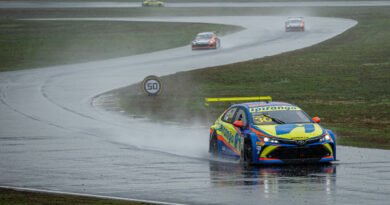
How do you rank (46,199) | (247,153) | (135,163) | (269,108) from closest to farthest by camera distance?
(46,199), (247,153), (135,163), (269,108)

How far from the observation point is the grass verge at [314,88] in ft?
101

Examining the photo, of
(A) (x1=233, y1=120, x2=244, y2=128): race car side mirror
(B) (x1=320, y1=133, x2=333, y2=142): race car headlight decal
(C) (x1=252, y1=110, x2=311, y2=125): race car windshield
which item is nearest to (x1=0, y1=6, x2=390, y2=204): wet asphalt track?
(B) (x1=320, y1=133, x2=333, y2=142): race car headlight decal

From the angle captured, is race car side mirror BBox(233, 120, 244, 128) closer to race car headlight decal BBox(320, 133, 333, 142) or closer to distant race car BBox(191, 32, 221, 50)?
race car headlight decal BBox(320, 133, 333, 142)

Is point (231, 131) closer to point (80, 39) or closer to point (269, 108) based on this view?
point (269, 108)

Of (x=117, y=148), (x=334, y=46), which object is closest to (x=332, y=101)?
(x=117, y=148)

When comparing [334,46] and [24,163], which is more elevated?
[334,46]

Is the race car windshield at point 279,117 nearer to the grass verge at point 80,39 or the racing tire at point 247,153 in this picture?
the racing tire at point 247,153

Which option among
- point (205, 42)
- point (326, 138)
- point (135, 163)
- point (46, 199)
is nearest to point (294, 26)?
point (205, 42)

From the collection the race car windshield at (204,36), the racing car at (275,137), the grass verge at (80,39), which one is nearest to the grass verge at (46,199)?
the racing car at (275,137)

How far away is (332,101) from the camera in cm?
3619

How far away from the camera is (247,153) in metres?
20.0

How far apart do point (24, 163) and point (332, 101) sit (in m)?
17.9

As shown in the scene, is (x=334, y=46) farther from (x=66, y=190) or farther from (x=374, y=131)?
(x=66, y=190)

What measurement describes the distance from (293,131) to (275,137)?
0.40 meters
